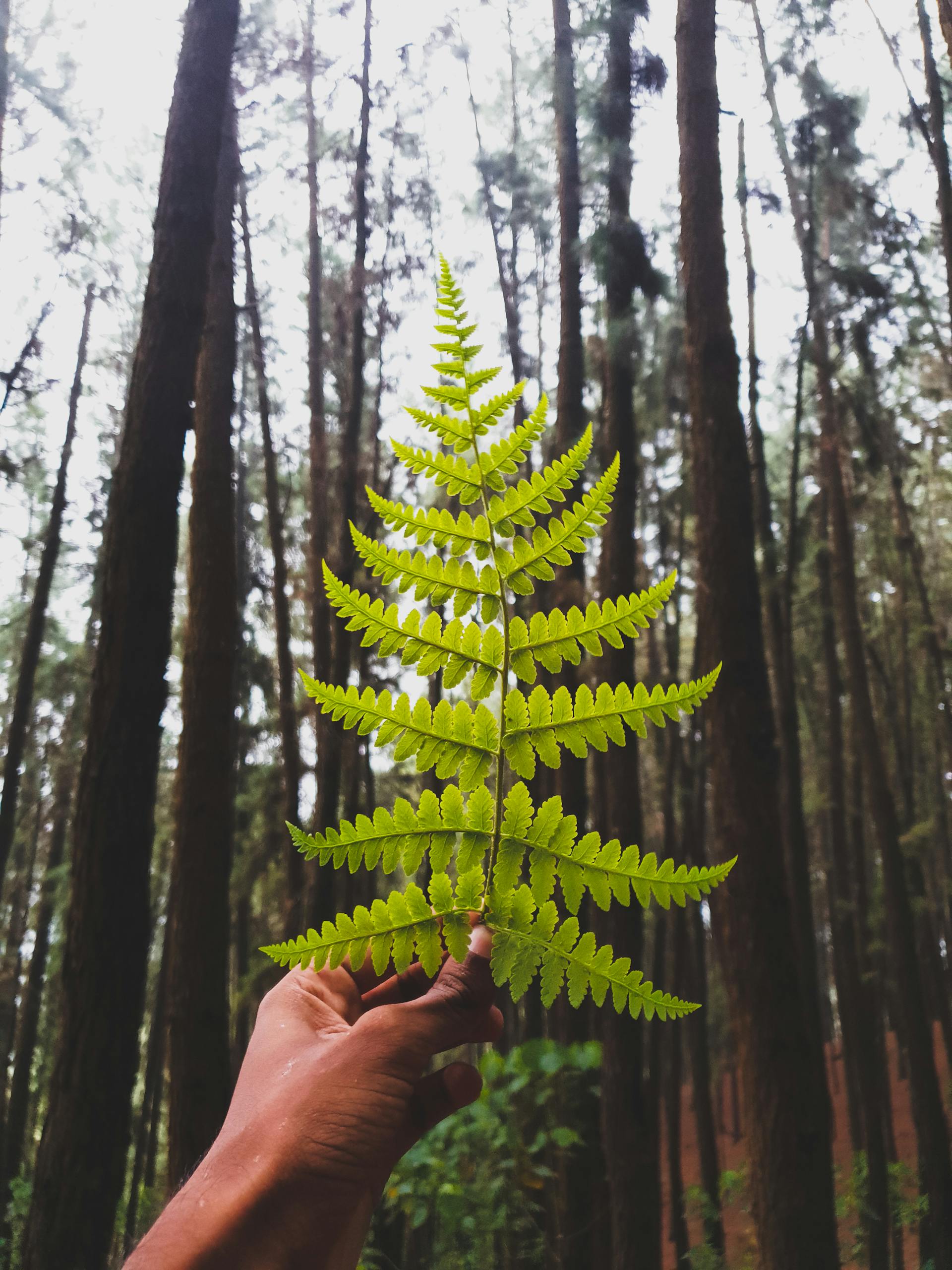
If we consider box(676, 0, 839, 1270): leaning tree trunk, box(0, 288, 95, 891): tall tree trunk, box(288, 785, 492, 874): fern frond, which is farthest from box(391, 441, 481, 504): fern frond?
box(0, 288, 95, 891): tall tree trunk

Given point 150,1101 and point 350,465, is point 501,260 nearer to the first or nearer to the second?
point 350,465

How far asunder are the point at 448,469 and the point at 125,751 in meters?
3.52

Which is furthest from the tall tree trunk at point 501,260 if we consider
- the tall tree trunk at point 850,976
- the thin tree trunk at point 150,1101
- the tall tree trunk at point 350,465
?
the thin tree trunk at point 150,1101

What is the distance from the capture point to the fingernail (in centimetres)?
97

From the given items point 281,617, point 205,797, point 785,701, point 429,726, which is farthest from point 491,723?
point 281,617

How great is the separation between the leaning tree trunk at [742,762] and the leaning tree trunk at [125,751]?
298 centimetres

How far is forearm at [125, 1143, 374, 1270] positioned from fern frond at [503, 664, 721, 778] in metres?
0.57

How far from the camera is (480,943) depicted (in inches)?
39.8

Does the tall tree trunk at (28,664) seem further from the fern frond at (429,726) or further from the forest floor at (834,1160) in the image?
the fern frond at (429,726)

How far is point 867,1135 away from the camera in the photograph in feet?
37.0

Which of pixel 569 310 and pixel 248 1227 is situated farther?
pixel 569 310

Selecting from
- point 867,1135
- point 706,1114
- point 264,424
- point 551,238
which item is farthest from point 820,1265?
point 551,238

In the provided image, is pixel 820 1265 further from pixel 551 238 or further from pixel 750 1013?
pixel 551 238

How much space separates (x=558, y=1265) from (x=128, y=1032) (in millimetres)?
4785
